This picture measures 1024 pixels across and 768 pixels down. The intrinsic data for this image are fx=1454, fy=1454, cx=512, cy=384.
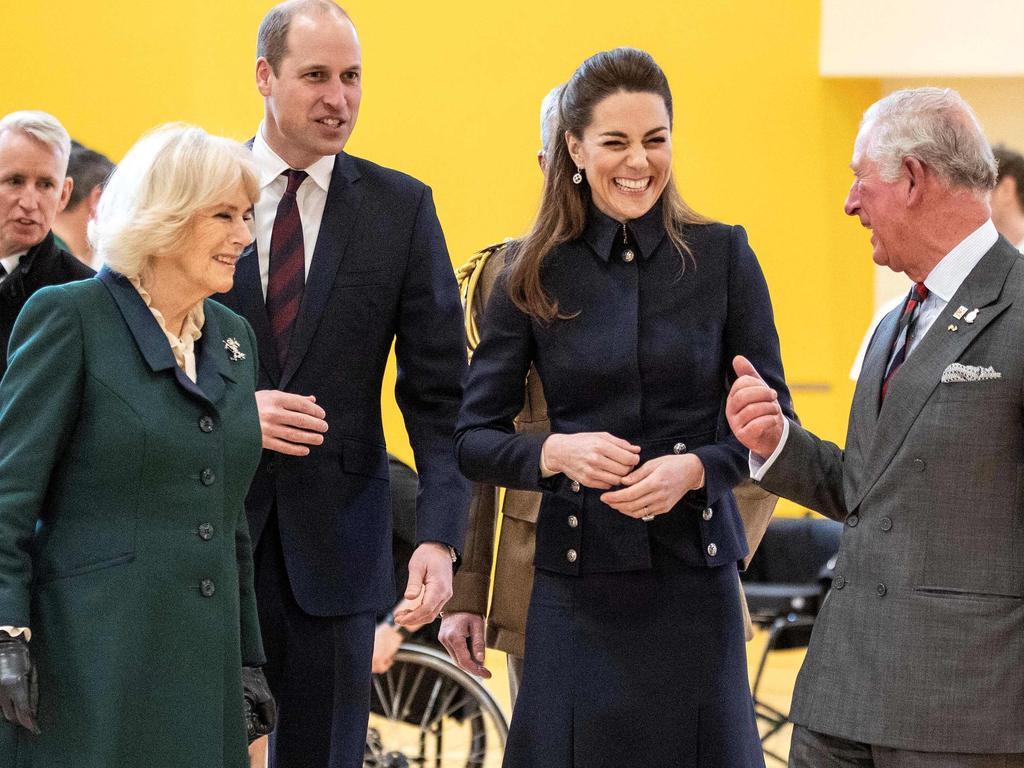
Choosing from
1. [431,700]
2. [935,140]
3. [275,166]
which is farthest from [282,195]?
[431,700]

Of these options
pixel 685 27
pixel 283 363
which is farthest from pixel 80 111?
pixel 283 363

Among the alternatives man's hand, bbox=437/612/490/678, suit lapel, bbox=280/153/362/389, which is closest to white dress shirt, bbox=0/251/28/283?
suit lapel, bbox=280/153/362/389

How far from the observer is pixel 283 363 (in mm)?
2992

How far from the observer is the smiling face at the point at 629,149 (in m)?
2.67

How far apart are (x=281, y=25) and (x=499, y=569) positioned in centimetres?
128

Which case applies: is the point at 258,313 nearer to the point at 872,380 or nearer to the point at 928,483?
the point at 872,380

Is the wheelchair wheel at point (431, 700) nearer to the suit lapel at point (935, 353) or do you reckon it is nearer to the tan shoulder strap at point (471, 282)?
the tan shoulder strap at point (471, 282)

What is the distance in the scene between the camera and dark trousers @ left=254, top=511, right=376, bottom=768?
2943mm

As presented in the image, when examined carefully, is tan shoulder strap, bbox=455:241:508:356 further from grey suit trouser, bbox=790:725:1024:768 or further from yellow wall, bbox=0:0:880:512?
yellow wall, bbox=0:0:880:512

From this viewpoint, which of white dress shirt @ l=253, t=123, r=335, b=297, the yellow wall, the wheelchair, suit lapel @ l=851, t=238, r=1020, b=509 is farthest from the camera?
the yellow wall

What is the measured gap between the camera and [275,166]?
3.10 metres

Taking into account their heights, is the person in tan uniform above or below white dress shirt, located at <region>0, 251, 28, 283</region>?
below

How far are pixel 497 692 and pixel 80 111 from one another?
3979mm

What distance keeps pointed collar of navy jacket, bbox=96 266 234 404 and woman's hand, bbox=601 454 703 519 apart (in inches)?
27.9
